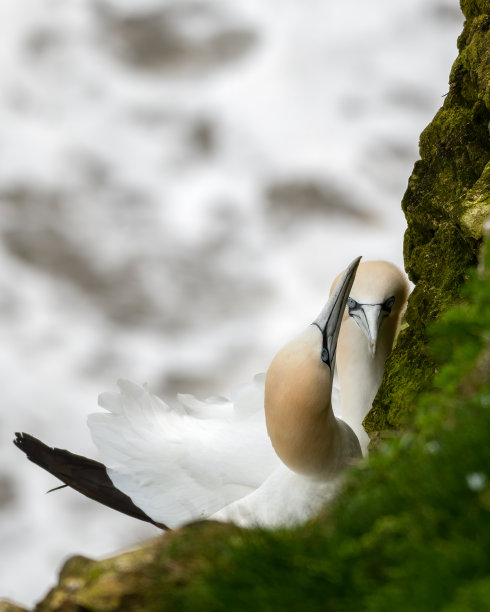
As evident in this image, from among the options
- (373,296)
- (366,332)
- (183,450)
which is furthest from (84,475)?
(373,296)

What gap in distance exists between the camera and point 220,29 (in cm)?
1989

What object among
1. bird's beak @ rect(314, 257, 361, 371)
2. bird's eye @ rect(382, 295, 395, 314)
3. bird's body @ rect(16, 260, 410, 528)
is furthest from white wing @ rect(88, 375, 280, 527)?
bird's beak @ rect(314, 257, 361, 371)

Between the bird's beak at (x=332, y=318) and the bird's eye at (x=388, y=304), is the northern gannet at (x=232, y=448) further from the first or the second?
the bird's eye at (x=388, y=304)

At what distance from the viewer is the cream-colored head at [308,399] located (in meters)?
4.39

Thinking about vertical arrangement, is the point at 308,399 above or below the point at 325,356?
below

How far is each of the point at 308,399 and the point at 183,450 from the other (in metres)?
2.31

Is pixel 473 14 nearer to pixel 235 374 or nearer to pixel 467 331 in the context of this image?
pixel 467 331

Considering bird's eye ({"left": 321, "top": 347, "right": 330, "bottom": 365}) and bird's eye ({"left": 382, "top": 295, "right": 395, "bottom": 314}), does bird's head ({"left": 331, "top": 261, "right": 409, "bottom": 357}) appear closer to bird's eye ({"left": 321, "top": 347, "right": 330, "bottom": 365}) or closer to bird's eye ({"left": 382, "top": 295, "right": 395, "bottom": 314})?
bird's eye ({"left": 382, "top": 295, "right": 395, "bottom": 314})

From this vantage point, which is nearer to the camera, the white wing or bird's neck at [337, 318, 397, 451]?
the white wing

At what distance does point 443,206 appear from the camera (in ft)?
16.1

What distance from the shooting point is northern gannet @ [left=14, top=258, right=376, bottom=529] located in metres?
4.48

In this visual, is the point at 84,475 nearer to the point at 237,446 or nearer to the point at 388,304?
the point at 237,446

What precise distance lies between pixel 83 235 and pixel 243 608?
1482cm

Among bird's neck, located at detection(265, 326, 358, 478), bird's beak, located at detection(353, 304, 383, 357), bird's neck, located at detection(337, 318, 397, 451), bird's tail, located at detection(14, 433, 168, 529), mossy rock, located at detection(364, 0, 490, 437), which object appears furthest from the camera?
bird's tail, located at detection(14, 433, 168, 529)
